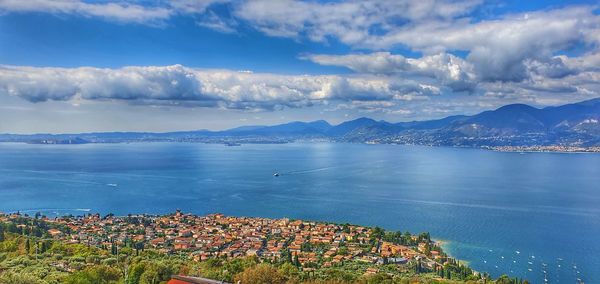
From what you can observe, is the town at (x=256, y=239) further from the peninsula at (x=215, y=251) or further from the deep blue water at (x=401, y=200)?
the deep blue water at (x=401, y=200)

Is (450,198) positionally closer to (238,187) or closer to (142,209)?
(238,187)

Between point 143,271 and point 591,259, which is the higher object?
point 143,271

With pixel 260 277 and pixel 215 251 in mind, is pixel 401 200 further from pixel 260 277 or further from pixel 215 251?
pixel 260 277

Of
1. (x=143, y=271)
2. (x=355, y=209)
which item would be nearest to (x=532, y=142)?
(x=355, y=209)

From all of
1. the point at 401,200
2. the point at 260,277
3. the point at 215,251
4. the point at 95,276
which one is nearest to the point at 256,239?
the point at 215,251

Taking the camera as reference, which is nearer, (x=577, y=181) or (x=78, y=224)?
(x=78, y=224)

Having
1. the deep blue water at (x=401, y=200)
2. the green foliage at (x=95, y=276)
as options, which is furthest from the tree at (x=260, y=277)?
the deep blue water at (x=401, y=200)
